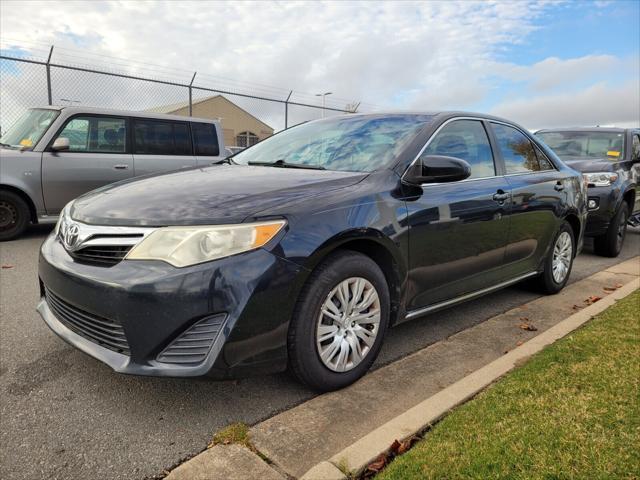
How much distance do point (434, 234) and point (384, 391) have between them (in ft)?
3.34

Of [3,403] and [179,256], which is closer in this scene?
[179,256]

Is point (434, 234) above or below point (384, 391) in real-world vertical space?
above

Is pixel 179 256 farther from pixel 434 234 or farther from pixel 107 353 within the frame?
pixel 434 234

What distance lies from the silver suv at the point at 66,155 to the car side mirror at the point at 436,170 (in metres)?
5.25

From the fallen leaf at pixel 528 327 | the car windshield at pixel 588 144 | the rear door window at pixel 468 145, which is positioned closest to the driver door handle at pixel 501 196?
the rear door window at pixel 468 145

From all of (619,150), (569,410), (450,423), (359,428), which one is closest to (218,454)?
(359,428)

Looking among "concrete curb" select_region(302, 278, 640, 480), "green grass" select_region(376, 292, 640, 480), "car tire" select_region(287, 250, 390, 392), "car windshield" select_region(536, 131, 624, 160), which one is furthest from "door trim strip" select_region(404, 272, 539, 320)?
"car windshield" select_region(536, 131, 624, 160)

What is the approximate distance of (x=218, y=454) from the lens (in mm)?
2092

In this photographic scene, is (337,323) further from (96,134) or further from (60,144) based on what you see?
(96,134)

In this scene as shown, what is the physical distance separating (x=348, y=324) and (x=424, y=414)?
592mm

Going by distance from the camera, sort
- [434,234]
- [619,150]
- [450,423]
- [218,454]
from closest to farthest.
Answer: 1. [218,454]
2. [450,423]
3. [434,234]
4. [619,150]

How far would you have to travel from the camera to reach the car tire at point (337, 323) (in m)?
2.45

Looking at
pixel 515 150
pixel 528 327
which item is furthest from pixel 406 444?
pixel 515 150

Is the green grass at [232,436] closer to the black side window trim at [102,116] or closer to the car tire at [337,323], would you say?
the car tire at [337,323]
